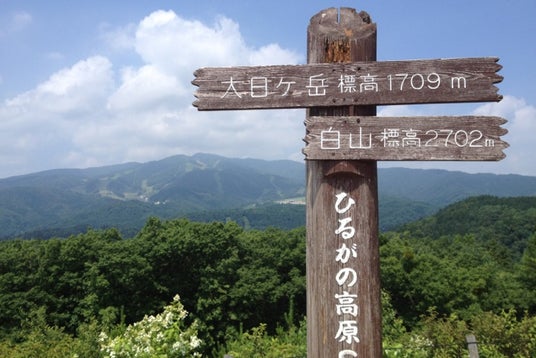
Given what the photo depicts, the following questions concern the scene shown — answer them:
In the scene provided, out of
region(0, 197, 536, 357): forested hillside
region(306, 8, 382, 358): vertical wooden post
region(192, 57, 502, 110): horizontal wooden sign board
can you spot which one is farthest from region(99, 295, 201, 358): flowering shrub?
region(0, 197, 536, 357): forested hillside

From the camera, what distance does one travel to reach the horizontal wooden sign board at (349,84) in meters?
3.10

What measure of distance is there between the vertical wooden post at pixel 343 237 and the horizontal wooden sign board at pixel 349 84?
0.28 feet

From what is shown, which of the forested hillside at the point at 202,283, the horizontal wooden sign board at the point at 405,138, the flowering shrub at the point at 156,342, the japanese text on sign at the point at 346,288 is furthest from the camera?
the forested hillside at the point at 202,283

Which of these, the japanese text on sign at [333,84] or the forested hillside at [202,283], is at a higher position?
the japanese text on sign at [333,84]

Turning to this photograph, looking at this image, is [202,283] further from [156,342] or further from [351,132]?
[351,132]

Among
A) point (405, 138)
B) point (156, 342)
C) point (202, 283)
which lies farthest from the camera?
point (202, 283)

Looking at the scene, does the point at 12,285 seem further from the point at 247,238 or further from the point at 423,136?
the point at 423,136

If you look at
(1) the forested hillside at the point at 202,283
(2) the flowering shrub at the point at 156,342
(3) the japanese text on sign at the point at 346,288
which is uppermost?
(3) the japanese text on sign at the point at 346,288

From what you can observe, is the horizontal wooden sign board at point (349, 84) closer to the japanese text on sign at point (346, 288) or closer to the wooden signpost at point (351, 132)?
the wooden signpost at point (351, 132)

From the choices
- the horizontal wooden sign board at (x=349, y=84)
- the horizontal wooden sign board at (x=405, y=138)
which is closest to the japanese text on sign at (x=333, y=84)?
the horizontal wooden sign board at (x=349, y=84)

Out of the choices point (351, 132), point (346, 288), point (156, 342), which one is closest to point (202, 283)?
point (156, 342)

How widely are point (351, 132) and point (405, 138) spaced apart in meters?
0.39

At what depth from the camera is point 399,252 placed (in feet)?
93.1

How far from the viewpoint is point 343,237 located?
3.20 m
